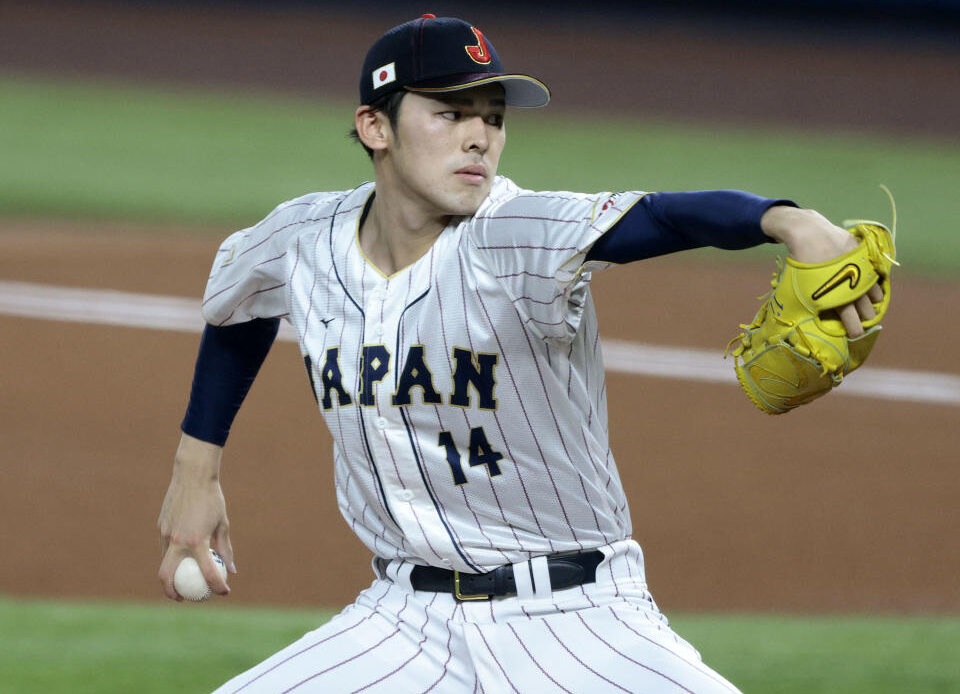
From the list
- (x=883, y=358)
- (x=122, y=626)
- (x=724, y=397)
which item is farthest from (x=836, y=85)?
(x=122, y=626)

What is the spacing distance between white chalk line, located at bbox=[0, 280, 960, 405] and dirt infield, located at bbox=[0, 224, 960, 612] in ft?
0.40

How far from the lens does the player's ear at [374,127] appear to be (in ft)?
9.48

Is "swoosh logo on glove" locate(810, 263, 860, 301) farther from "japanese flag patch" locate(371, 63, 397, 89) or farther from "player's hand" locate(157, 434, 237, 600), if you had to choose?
"player's hand" locate(157, 434, 237, 600)

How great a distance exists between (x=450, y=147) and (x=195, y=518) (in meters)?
1.11

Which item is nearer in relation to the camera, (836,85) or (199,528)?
(199,528)

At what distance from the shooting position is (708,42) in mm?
16062

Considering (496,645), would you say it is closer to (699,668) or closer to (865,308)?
(699,668)

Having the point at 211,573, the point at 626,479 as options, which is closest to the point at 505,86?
the point at 211,573

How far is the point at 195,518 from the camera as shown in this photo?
3143 mm

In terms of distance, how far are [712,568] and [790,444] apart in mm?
1426

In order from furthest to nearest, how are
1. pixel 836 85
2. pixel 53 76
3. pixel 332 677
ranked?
pixel 836 85, pixel 53 76, pixel 332 677

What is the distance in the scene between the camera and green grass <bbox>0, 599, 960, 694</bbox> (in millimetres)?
4297

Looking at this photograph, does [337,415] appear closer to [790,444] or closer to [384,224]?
[384,224]

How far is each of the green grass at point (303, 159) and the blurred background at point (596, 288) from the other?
1.7 inches
